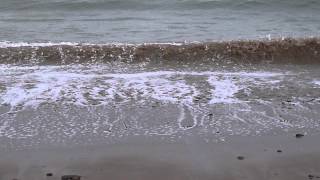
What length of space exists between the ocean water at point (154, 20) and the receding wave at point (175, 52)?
1.33m

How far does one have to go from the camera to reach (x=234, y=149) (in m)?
5.25

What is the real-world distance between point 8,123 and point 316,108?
134 inches

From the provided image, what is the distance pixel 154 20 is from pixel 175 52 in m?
5.24

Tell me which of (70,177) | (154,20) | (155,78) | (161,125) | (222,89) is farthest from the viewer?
(154,20)

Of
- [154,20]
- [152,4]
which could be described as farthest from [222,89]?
[152,4]

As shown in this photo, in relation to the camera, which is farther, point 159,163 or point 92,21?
point 92,21

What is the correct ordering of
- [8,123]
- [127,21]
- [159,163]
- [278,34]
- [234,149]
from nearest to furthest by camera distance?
[159,163], [234,149], [8,123], [278,34], [127,21]

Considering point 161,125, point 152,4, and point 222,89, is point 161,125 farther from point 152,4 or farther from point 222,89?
point 152,4

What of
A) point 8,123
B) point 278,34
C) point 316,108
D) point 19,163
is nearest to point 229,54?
point 278,34

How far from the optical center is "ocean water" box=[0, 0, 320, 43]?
41.1ft

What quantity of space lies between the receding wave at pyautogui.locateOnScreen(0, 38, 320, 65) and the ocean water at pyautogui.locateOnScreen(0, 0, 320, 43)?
1335 millimetres

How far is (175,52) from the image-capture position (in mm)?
10164

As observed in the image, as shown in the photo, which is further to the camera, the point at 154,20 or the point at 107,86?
the point at 154,20

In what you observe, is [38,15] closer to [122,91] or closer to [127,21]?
[127,21]
